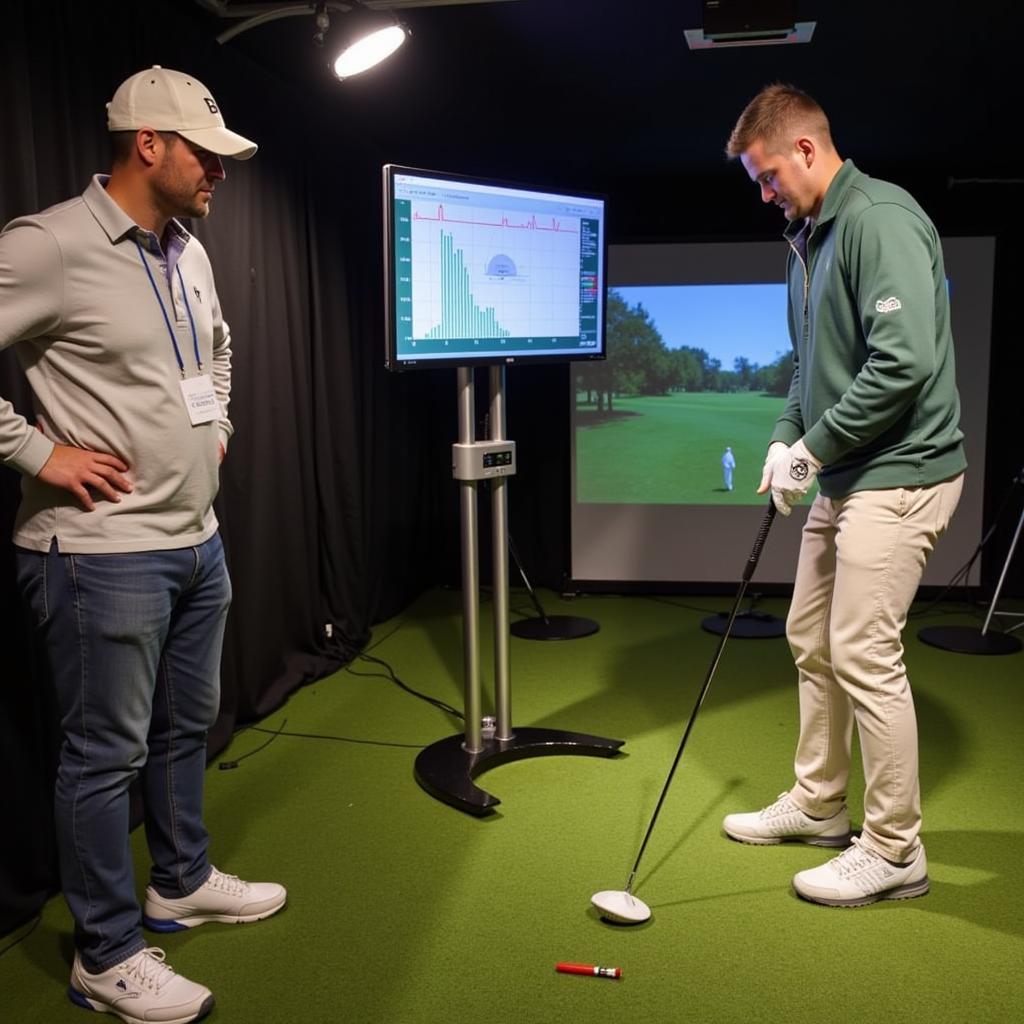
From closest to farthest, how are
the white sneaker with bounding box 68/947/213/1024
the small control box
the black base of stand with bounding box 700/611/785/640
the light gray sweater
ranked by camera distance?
the light gray sweater
the white sneaker with bounding box 68/947/213/1024
the small control box
the black base of stand with bounding box 700/611/785/640

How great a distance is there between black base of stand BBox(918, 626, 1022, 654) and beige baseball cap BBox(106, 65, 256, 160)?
147 inches

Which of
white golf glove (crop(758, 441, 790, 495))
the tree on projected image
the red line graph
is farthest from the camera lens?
the tree on projected image

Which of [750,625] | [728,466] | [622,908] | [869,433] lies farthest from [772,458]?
[728,466]

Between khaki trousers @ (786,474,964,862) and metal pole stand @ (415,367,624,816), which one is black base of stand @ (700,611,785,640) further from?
khaki trousers @ (786,474,964,862)

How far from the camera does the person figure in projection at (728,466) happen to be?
5465 millimetres

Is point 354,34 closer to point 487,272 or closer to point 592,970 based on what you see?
point 487,272

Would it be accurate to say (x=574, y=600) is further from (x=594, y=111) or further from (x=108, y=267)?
(x=108, y=267)

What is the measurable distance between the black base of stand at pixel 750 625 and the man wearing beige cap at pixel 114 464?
124 inches

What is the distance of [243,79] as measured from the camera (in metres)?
3.38

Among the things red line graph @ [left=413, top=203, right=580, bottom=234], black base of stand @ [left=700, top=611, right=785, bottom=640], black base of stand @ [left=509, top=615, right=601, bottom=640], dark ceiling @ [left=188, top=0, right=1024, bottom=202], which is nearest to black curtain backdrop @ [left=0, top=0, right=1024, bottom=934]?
dark ceiling @ [left=188, top=0, right=1024, bottom=202]

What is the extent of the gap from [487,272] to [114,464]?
132 centimetres

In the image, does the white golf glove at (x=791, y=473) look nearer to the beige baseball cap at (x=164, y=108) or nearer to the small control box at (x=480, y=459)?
the small control box at (x=480, y=459)

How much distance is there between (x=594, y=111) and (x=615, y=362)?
1.56 meters

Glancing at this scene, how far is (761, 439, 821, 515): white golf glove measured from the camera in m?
2.19
